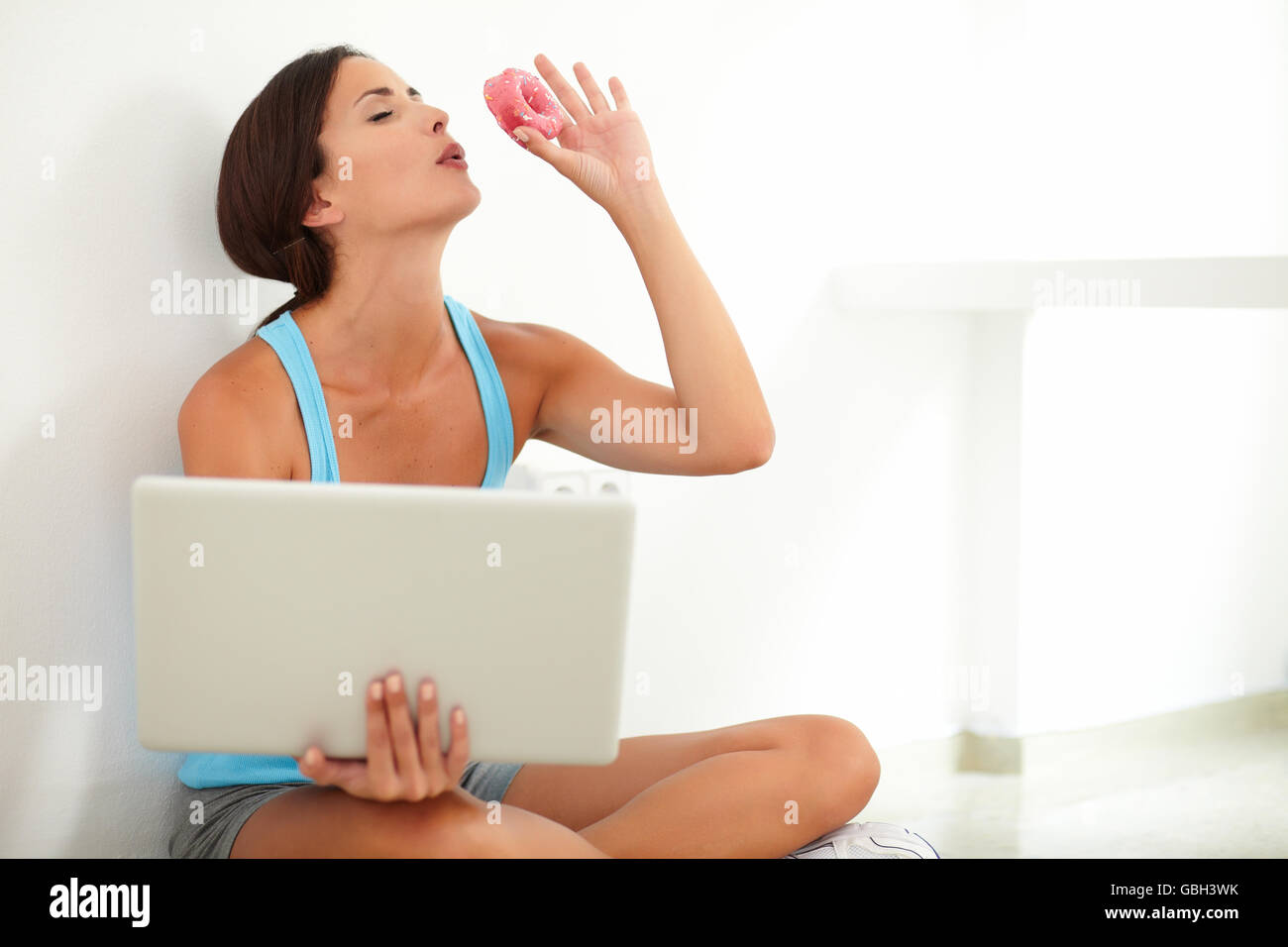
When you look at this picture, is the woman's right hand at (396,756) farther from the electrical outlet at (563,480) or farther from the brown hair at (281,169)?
the electrical outlet at (563,480)

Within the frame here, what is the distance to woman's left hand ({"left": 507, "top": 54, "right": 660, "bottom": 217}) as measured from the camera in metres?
1.29

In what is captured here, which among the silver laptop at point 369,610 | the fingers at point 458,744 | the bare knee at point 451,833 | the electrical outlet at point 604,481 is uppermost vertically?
the electrical outlet at point 604,481

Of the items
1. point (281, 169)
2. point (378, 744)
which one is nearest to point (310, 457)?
point (281, 169)

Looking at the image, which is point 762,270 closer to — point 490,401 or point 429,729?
point 490,401

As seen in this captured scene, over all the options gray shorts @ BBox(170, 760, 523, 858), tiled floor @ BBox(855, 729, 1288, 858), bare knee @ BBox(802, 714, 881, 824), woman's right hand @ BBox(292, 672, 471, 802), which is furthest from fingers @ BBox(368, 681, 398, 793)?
tiled floor @ BBox(855, 729, 1288, 858)

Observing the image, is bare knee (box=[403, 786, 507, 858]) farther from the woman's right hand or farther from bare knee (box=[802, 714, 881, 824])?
bare knee (box=[802, 714, 881, 824])

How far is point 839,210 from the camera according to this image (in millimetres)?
2061

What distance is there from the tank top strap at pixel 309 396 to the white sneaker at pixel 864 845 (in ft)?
1.89

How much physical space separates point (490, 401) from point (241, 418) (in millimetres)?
287

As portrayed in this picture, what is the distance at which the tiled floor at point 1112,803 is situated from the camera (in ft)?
6.17

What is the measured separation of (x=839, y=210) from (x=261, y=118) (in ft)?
3.38

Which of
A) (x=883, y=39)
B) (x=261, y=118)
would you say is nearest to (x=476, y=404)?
(x=261, y=118)

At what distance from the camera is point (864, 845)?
1233mm

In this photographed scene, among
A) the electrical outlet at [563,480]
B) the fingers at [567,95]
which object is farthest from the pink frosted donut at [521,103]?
the electrical outlet at [563,480]
